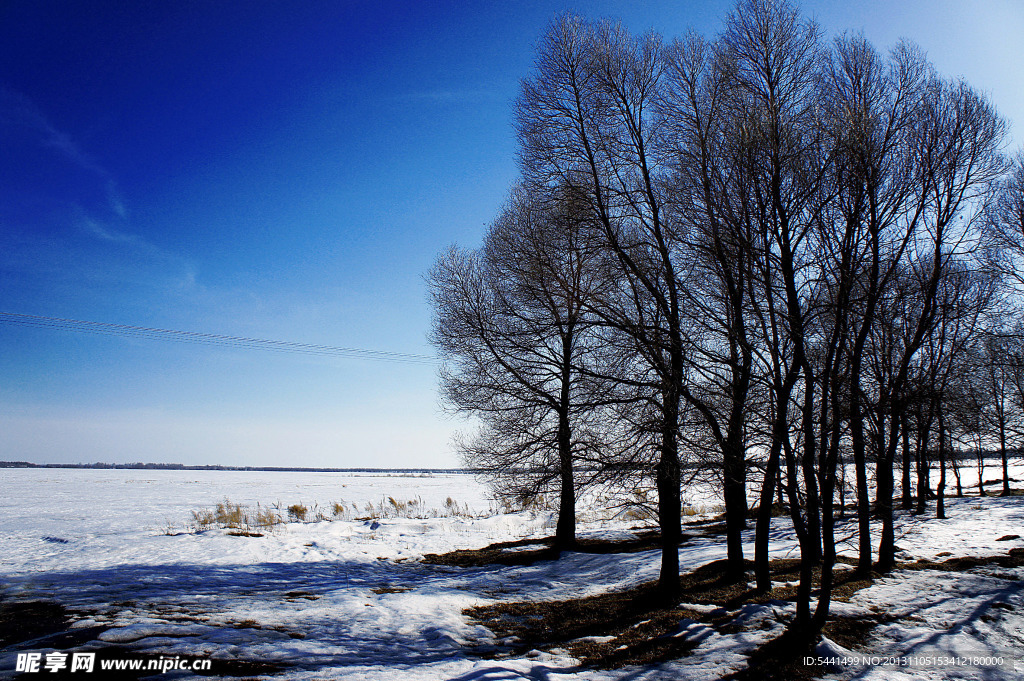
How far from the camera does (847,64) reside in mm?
7621

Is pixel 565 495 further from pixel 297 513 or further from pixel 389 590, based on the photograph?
pixel 297 513

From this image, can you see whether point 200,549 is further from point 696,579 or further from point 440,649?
point 696,579

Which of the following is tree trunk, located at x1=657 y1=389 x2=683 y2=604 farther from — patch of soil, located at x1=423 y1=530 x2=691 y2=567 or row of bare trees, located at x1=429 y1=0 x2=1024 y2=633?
patch of soil, located at x1=423 y1=530 x2=691 y2=567

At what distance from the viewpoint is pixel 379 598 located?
9.05 metres

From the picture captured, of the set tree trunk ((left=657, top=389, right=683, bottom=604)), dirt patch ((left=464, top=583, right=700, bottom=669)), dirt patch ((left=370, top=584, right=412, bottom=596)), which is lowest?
dirt patch ((left=370, top=584, right=412, bottom=596))

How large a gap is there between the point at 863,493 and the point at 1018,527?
32.0ft

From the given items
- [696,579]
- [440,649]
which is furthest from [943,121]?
[440,649]

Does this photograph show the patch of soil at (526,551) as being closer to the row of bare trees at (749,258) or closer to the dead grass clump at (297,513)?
the row of bare trees at (749,258)

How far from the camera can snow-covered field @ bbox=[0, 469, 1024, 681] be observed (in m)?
5.62

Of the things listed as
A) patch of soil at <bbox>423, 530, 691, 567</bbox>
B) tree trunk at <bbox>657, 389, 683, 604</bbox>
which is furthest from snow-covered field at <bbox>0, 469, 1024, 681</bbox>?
tree trunk at <bbox>657, 389, 683, 604</bbox>

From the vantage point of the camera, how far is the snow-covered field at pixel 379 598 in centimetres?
562

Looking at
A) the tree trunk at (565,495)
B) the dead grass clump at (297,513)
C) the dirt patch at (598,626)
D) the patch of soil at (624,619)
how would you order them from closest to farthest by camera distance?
the dirt patch at (598,626)
the patch of soil at (624,619)
the tree trunk at (565,495)
the dead grass clump at (297,513)

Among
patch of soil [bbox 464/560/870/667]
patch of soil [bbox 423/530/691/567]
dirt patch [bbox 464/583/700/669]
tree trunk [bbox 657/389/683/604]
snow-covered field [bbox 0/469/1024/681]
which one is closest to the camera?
snow-covered field [bbox 0/469/1024/681]

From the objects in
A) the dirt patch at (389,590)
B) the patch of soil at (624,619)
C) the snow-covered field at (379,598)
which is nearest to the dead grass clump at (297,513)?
the snow-covered field at (379,598)
